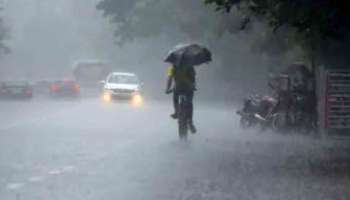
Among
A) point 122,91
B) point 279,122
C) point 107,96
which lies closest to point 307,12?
point 279,122

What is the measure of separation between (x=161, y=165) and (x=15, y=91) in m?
41.3

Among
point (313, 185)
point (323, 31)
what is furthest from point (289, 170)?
point (323, 31)

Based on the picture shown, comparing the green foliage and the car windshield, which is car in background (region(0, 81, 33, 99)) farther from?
the green foliage

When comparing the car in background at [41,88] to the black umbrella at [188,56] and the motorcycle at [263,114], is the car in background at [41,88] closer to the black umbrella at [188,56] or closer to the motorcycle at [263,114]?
the motorcycle at [263,114]

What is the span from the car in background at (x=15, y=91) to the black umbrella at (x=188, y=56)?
1362 inches

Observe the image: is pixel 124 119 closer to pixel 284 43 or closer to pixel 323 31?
pixel 284 43

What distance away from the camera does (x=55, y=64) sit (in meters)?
123

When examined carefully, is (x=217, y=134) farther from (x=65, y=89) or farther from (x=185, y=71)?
(x=65, y=89)

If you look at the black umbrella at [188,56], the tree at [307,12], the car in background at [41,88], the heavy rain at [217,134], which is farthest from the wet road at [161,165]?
the car in background at [41,88]

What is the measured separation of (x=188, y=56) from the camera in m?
23.2

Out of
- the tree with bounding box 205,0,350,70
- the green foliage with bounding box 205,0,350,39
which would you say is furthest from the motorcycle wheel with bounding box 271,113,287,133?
the green foliage with bounding box 205,0,350,39

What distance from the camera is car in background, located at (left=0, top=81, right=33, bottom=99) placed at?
57.0 m

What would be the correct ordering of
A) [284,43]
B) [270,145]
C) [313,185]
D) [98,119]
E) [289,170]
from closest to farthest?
[313,185] < [289,170] < [270,145] < [98,119] < [284,43]

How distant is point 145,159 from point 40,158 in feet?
6.37
